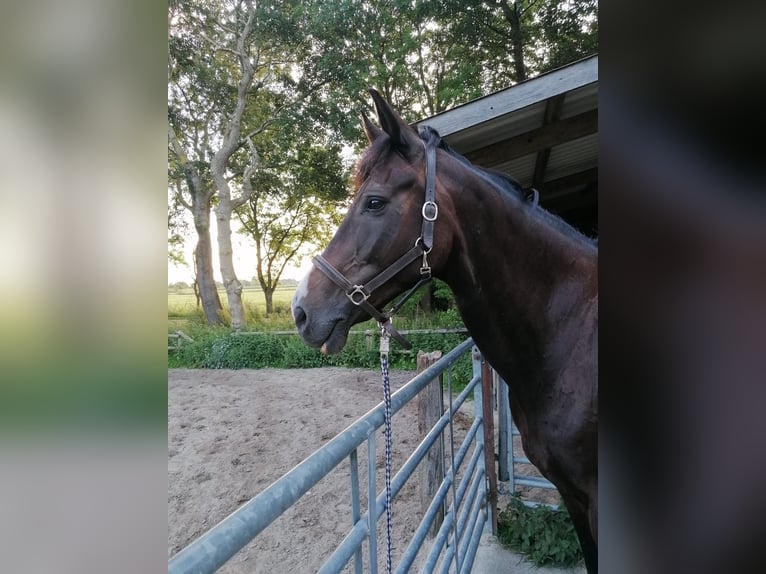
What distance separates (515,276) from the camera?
4.85 ft

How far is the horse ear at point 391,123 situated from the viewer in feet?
4.61

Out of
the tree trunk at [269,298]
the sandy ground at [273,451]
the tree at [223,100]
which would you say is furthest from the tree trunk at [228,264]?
the sandy ground at [273,451]

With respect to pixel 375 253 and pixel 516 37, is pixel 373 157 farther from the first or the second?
pixel 516 37

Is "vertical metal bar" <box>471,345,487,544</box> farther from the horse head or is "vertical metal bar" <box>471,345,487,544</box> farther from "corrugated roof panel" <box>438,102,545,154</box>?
the horse head

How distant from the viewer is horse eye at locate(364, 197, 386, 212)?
1424mm
